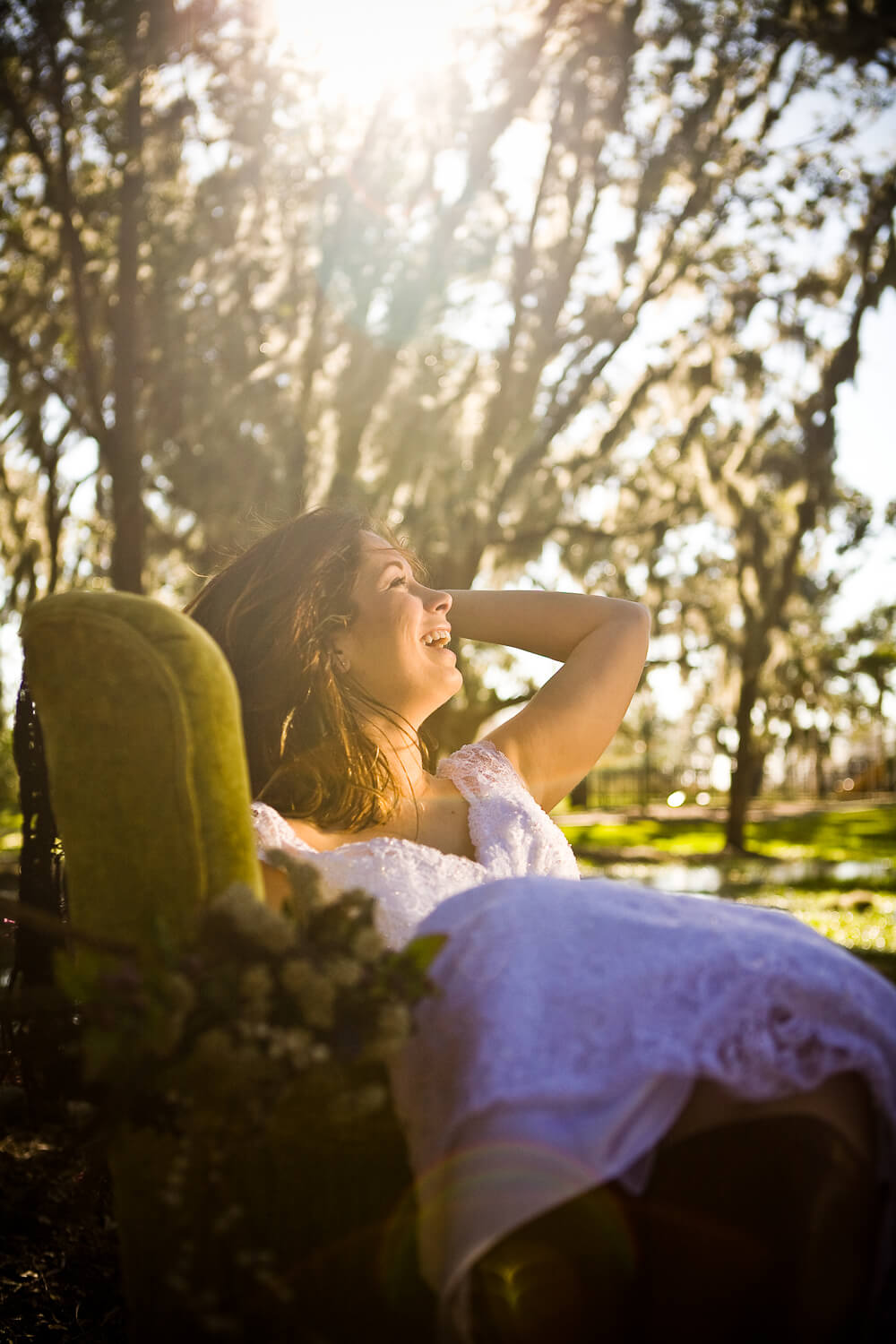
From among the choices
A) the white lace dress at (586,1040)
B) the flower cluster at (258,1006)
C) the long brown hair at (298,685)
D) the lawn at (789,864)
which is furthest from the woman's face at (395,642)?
the lawn at (789,864)

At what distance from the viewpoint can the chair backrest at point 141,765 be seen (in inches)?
63.0

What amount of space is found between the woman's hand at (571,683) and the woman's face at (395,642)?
239mm

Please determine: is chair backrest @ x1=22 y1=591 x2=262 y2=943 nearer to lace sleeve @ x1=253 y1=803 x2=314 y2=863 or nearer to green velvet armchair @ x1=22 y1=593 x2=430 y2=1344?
green velvet armchair @ x1=22 y1=593 x2=430 y2=1344

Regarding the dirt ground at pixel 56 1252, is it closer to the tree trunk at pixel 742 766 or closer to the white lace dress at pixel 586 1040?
the white lace dress at pixel 586 1040

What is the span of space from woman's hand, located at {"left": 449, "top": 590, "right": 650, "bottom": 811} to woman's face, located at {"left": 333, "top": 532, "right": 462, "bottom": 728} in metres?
0.24

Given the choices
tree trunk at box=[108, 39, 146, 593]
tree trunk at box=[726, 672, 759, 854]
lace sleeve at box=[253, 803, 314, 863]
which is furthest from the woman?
tree trunk at box=[726, 672, 759, 854]

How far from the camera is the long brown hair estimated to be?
2.49 meters

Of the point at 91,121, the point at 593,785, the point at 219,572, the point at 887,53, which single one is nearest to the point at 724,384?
the point at 887,53

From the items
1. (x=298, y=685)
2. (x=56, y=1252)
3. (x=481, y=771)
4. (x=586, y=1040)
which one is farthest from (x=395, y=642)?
(x=56, y=1252)

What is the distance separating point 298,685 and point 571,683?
27.3 inches

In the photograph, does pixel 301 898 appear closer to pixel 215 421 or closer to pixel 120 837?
pixel 120 837

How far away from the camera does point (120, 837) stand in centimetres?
162

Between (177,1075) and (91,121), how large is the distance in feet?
31.1

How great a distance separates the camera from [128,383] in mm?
7625
